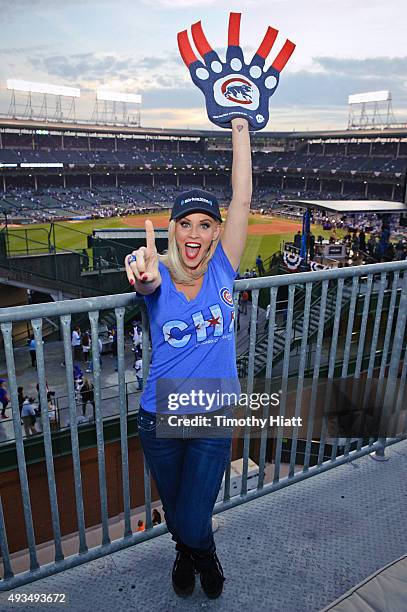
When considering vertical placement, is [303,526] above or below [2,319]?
below

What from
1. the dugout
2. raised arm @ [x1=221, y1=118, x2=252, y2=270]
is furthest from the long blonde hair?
the dugout

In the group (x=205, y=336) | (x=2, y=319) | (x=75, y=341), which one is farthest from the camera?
(x=75, y=341)

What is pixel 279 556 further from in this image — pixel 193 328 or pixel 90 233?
pixel 90 233

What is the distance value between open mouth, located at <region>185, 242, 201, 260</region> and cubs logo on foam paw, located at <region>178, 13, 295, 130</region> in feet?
2.84

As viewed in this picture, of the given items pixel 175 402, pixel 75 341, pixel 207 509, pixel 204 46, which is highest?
pixel 204 46

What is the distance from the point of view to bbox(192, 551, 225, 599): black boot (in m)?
1.85

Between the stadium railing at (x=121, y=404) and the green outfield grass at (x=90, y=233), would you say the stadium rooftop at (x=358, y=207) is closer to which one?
the green outfield grass at (x=90, y=233)

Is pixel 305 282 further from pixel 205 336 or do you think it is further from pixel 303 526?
pixel 303 526

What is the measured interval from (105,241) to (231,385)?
16504 millimetres

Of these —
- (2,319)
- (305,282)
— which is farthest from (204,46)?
(2,319)

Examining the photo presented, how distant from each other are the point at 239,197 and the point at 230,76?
65 cm

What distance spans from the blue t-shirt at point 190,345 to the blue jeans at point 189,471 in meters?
0.12

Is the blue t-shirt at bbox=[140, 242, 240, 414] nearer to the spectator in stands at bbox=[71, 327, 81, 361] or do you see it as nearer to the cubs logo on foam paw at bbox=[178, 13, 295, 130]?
the cubs logo on foam paw at bbox=[178, 13, 295, 130]

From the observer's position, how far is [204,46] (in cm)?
224
